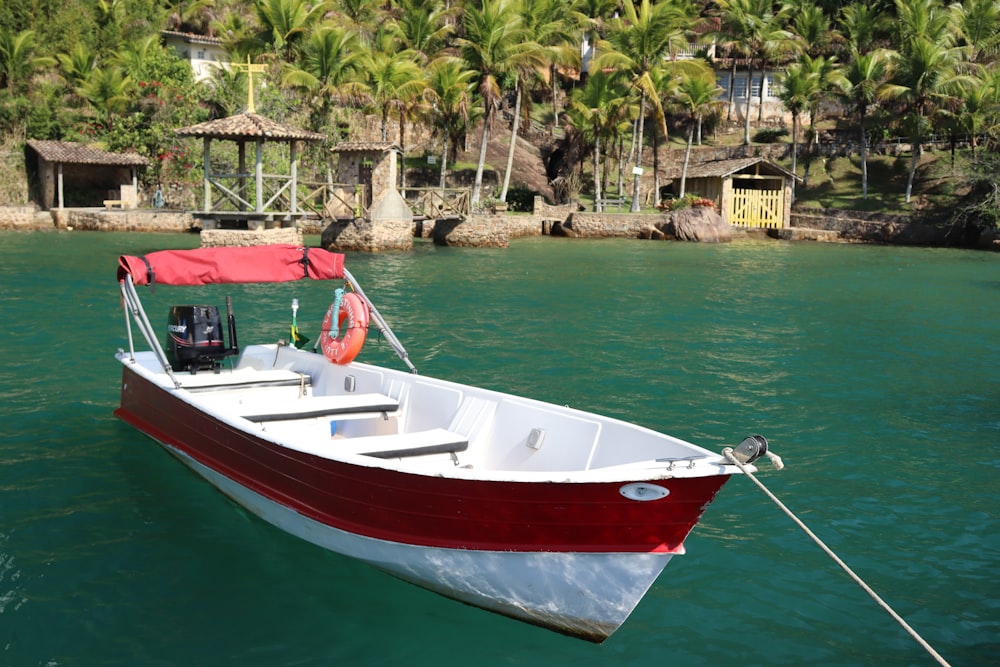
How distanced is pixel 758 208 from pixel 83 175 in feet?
104

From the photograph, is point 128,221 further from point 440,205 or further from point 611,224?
point 611,224

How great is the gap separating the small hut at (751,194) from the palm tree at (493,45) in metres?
10.7

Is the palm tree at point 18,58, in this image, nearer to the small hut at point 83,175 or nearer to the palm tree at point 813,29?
the small hut at point 83,175

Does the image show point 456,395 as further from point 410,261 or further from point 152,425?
point 410,261

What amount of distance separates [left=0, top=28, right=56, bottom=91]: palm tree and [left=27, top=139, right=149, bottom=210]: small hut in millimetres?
5002

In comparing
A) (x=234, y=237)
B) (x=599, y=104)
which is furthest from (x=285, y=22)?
(x=234, y=237)

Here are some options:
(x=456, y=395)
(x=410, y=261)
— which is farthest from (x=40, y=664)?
(x=410, y=261)

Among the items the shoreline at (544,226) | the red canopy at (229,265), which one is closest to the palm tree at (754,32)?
the shoreline at (544,226)

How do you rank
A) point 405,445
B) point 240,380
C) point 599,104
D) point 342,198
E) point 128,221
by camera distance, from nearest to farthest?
point 405,445
point 240,380
point 342,198
point 128,221
point 599,104

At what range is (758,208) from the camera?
4234 cm

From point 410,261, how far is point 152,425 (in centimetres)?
1920

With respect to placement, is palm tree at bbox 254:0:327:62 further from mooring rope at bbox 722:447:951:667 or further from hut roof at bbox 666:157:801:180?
mooring rope at bbox 722:447:951:667

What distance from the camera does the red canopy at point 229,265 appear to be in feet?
29.1

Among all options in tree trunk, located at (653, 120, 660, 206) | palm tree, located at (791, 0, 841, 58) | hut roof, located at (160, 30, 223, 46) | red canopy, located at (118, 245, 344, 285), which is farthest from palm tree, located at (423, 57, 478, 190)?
red canopy, located at (118, 245, 344, 285)
